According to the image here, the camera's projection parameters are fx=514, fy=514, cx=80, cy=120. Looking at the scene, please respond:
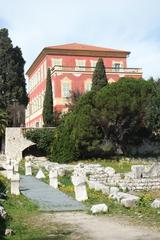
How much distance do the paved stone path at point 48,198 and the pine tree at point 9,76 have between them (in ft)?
104

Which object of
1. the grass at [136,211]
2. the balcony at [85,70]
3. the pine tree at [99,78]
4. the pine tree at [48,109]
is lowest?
the grass at [136,211]

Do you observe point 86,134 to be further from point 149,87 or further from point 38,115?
point 38,115

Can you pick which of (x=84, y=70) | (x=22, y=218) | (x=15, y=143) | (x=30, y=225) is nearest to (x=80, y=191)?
(x=22, y=218)

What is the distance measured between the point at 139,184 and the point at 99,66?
3288cm

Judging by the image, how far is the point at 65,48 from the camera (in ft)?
241

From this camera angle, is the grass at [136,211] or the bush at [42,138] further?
the bush at [42,138]

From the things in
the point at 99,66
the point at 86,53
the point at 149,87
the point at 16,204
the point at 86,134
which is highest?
the point at 86,53

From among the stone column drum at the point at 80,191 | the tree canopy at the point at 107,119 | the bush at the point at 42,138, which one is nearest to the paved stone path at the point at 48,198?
the stone column drum at the point at 80,191

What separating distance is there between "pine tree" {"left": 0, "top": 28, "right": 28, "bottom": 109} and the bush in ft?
28.2

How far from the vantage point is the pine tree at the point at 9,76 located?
5584cm

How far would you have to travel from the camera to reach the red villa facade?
63.7 m

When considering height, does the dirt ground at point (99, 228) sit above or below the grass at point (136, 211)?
below

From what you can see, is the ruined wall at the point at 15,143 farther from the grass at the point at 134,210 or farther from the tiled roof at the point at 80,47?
the grass at the point at 134,210

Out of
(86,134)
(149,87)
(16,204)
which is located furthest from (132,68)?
(16,204)
